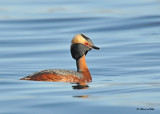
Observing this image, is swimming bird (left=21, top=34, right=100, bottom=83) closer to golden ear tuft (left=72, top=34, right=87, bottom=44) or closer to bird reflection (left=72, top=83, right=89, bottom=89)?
golden ear tuft (left=72, top=34, right=87, bottom=44)

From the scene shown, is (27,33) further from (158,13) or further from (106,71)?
(106,71)

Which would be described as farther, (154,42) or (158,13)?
(158,13)

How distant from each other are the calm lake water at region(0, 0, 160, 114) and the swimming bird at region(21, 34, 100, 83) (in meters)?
0.20

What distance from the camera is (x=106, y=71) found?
1709 centimetres

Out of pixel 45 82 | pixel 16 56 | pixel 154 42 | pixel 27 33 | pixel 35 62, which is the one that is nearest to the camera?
pixel 45 82

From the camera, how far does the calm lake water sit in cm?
1160

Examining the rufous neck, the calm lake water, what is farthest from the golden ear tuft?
the calm lake water

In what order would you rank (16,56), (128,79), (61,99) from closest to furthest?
1. (61,99)
2. (128,79)
3. (16,56)

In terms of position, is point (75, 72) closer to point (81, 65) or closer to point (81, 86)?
point (81, 65)

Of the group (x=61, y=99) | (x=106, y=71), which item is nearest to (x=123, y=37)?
(x=106, y=71)

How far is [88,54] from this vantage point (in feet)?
69.0

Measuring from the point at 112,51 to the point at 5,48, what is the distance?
376 cm

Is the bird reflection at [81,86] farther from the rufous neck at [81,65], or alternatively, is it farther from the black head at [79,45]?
the black head at [79,45]

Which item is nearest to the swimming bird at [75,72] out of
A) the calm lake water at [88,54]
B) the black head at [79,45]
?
the black head at [79,45]
